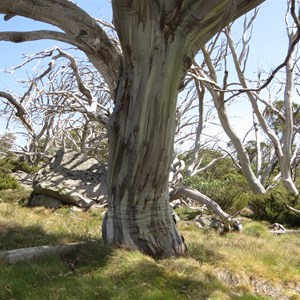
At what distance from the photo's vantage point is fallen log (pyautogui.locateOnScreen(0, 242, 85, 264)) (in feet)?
13.1

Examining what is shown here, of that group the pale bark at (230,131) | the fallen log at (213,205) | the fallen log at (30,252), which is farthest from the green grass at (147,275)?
the pale bark at (230,131)

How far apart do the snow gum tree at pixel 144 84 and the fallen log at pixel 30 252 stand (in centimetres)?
52

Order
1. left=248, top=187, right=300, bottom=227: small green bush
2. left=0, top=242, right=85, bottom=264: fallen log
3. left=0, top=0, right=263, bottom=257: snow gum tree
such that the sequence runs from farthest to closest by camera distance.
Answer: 1. left=248, top=187, right=300, bottom=227: small green bush
2. left=0, top=242, right=85, bottom=264: fallen log
3. left=0, top=0, right=263, bottom=257: snow gum tree

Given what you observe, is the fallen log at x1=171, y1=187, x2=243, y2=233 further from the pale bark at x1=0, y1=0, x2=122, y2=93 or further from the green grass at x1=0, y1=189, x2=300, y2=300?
the pale bark at x1=0, y1=0, x2=122, y2=93

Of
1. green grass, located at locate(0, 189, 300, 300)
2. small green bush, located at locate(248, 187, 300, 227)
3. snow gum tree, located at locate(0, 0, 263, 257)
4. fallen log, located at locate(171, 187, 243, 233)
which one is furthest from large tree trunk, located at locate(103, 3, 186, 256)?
small green bush, located at locate(248, 187, 300, 227)

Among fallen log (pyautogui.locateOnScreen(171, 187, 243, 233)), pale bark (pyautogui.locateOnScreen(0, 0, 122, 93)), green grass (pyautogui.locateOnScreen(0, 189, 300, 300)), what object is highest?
pale bark (pyautogui.locateOnScreen(0, 0, 122, 93))

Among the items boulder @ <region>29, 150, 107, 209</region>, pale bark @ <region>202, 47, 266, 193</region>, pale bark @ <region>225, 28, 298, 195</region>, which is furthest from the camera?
pale bark @ <region>225, 28, 298, 195</region>

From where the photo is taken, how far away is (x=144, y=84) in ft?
13.0

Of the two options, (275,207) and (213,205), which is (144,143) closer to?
(213,205)

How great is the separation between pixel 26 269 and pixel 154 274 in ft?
4.42

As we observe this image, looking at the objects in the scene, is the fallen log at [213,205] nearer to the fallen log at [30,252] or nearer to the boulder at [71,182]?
the fallen log at [30,252]

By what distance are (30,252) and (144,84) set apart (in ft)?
7.81

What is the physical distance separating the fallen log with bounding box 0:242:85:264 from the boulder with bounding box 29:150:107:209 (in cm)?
592

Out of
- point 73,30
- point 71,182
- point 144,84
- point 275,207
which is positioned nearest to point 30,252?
point 144,84
